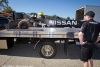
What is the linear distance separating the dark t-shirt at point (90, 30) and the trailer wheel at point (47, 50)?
1.85m

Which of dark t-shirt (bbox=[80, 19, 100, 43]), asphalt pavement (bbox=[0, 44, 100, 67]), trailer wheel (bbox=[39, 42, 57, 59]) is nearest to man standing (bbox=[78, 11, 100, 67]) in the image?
dark t-shirt (bbox=[80, 19, 100, 43])

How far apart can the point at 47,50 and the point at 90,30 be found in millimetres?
2211

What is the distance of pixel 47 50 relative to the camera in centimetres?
484

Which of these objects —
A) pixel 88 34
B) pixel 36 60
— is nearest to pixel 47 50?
pixel 36 60

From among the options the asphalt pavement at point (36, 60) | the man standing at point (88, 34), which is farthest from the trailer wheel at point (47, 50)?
the man standing at point (88, 34)

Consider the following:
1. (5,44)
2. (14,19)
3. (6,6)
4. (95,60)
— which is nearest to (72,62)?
(95,60)

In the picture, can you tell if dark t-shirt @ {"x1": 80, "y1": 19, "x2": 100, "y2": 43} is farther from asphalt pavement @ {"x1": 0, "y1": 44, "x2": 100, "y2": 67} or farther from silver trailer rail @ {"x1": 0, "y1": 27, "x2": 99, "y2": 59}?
asphalt pavement @ {"x1": 0, "y1": 44, "x2": 100, "y2": 67}

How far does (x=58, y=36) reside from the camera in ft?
15.1

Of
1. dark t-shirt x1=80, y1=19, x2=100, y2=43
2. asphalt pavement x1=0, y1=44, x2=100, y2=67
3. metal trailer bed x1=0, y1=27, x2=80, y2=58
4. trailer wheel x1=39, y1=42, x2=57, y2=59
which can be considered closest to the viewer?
dark t-shirt x1=80, y1=19, x2=100, y2=43

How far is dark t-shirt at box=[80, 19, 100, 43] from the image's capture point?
3.03 m

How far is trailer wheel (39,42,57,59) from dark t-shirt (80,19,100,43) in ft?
6.08

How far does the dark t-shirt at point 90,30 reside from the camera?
9.93 ft

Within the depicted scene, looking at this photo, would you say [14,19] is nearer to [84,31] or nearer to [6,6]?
[84,31]

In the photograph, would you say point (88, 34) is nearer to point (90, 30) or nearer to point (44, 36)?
point (90, 30)
